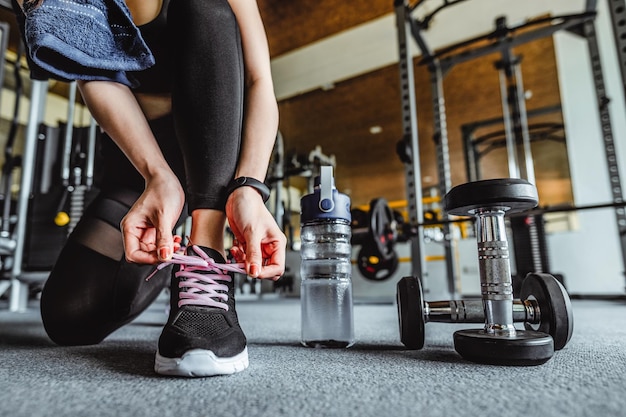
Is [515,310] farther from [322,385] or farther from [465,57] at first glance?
[465,57]

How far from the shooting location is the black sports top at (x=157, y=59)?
0.76m

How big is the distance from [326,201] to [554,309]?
1.40 feet

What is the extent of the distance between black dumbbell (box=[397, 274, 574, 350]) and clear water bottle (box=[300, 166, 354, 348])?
13 cm

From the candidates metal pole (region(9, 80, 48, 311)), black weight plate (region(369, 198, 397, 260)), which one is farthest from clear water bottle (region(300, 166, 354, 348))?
metal pole (region(9, 80, 48, 311))

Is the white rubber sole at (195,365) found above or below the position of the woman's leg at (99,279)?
below

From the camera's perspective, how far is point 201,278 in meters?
0.57

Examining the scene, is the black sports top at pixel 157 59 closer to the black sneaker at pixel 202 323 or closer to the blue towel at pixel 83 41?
the blue towel at pixel 83 41

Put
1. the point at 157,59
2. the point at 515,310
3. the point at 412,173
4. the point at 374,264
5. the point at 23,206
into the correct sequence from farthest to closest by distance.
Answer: the point at 374,264 → the point at 412,173 → the point at 23,206 → the point at 157,59 → the point at 515,310

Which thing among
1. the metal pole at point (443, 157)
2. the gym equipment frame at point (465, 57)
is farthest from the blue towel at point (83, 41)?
the metal pole at point (443, 157)

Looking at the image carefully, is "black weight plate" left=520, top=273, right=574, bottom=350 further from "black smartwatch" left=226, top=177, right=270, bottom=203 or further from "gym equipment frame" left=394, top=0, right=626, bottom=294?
"gym equipment frame" left=394, top=0, right=626, bottom=294

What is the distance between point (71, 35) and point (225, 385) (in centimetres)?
58

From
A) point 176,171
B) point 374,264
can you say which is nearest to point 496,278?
point 176,171

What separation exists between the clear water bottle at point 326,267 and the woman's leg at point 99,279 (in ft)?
1.05

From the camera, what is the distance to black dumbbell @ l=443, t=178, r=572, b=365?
0.56m
